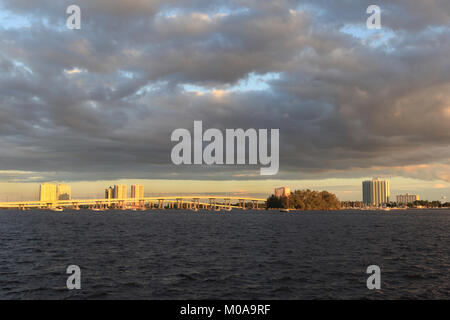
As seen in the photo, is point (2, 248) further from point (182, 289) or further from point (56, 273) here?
point (182, 289)

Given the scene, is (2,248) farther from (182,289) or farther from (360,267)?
(360,267)

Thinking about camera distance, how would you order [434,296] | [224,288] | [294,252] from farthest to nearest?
[294,252] → [224,288] → [434,296]

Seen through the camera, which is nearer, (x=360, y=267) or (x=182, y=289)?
(x=182, y=289)

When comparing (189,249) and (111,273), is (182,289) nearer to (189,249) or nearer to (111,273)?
(111,273)

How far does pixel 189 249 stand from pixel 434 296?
36.7 m

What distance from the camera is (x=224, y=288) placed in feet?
101

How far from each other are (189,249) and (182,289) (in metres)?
27.1
